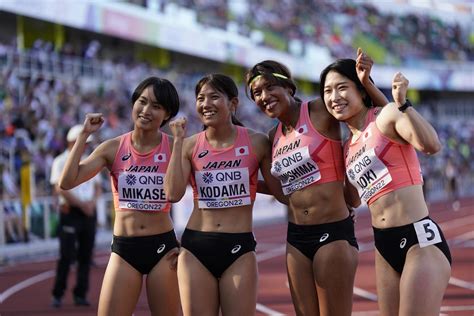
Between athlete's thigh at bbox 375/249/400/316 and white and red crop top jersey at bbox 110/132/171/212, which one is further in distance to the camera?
white and red crop top jersey at bbox 110/132/171/212

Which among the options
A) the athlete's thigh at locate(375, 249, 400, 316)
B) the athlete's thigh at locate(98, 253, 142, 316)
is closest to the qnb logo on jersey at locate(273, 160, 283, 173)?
the athlete's thigh at locate(375, 249, 400, 316)

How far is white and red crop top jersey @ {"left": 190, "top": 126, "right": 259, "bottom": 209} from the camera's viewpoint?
5965 mm

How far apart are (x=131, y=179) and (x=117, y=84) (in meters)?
19.6

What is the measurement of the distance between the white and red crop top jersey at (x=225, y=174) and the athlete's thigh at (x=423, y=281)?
1.22 meters

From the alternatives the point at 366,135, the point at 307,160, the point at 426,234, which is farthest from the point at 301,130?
the point at 426,234

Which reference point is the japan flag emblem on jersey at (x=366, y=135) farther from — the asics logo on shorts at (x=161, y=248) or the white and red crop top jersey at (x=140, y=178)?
the asics logo on shorts at (x=161, y=248)

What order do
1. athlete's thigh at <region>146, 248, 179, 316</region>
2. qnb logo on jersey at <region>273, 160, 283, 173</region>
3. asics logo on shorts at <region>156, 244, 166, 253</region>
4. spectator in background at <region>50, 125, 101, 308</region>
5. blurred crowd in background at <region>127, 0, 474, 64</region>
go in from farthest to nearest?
1. blurred crowd in background at <region>127, 0, 474, 64</region>
2. spectator in background at <region>50, 125, 101, 308</region>
3. asics logo on shorts at <region>156, 244, 166, 253</region>
4. athlete's thigh at <region>146, 248, 179, 316</region>
5. qnb logo on jersey at <region>273, 160, 283, 173</region>

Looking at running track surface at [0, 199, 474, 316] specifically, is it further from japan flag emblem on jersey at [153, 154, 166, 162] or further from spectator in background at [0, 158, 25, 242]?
japan flag emblem on jersey at [153, 154, 166, 162]

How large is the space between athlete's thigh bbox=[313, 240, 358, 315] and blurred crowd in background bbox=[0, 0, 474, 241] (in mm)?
Result: 11154

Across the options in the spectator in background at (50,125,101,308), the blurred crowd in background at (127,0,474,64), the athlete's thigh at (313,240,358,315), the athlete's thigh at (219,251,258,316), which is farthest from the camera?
the blurred crowd in background at (127,0,474,64)

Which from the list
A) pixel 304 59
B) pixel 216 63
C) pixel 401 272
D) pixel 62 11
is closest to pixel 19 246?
pixel 62 11

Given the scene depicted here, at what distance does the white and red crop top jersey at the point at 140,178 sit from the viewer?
6254 millimetres

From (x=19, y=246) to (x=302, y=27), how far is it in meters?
29.6

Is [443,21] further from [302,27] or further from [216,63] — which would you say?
[216,63]
